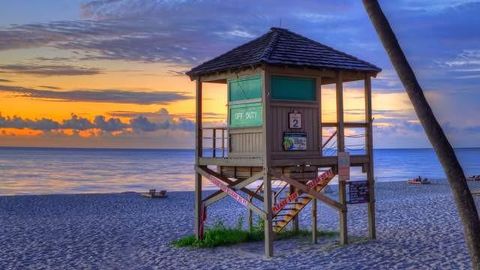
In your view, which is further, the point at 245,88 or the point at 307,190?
the point at 245,88

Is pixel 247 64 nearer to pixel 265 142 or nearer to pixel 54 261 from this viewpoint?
pixel 265 142

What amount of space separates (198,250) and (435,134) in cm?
977

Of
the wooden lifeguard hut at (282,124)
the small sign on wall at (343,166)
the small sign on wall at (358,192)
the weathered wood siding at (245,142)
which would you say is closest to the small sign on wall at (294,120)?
the wooden lifeguard hut at (282,124)

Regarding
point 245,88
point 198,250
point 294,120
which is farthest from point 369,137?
point 198,250

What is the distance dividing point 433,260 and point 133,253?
24.8 ft

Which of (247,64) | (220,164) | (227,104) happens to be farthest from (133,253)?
(247,64)

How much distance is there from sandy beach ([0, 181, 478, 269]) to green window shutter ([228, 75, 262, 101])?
400 cm

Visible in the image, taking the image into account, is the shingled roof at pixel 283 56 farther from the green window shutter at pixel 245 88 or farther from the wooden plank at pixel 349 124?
the wooden plank at pixel 349 124

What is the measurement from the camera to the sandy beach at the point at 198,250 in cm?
1360

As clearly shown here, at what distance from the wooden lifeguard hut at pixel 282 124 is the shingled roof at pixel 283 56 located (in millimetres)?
24

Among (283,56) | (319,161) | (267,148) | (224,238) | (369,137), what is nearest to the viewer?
(267,148)

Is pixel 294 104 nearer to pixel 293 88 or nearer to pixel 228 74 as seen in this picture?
pixel 293 88

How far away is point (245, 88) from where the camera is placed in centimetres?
1529

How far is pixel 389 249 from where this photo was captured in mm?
14758
